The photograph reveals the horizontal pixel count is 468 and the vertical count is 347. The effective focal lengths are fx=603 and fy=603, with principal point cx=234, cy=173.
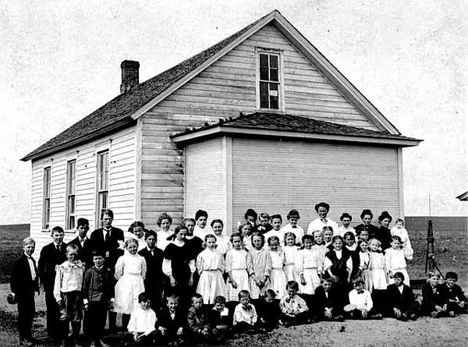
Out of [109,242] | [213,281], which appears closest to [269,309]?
[213,281]

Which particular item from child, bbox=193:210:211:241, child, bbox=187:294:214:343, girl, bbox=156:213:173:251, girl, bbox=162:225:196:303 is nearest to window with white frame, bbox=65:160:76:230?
child, bbox=193:210:211:241

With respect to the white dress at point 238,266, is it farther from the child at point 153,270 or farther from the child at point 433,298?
the child at point 433,298

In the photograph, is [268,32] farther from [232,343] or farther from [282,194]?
[232,343]

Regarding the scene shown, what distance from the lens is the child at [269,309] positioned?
9844 mm

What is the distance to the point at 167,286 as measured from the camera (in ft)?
32.2

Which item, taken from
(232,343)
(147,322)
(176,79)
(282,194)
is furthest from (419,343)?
(176,79)

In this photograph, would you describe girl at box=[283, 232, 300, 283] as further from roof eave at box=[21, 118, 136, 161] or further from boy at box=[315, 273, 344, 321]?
roof eave at box=[21, 118, 136, 161]

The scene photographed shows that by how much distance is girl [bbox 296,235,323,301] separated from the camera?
10.8 meters

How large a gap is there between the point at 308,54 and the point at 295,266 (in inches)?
297

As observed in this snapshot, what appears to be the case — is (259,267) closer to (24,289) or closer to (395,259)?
(395,259)

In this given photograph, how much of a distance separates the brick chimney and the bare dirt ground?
14628mm

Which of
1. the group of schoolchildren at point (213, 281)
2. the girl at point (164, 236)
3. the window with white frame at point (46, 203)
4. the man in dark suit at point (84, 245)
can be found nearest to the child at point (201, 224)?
the group of schoolchildren at point (213, 281)

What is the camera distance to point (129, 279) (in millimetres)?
9266

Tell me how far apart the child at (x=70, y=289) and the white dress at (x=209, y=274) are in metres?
2.02
